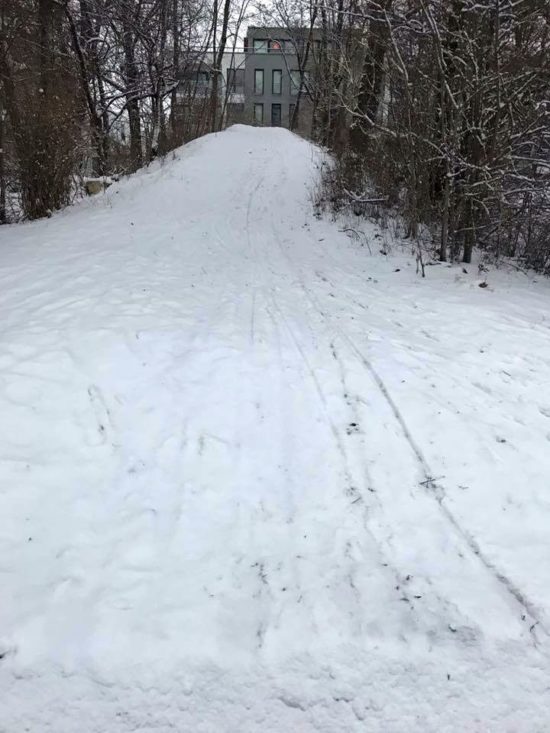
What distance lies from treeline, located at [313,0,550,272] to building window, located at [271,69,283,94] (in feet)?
145

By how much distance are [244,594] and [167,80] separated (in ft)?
72.1

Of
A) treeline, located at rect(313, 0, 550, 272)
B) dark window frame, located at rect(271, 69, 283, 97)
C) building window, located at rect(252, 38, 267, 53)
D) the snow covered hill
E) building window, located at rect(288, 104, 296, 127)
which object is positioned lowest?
the snow covered hill

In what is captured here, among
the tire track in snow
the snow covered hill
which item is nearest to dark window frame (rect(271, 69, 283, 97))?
the snow covered hill

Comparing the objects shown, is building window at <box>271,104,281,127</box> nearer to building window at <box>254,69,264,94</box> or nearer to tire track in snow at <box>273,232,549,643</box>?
building window at <box>254,69,264,94</box>

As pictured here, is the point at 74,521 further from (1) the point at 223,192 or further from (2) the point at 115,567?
(1) the point at 223,192

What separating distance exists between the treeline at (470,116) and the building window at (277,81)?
44274 mm

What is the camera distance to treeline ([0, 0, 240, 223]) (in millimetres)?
10898

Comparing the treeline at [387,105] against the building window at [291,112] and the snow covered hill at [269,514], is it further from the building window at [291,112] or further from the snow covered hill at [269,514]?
the building window at [291,112]

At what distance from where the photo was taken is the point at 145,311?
555 cm

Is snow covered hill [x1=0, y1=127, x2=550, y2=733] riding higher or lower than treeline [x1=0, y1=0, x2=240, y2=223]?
lower

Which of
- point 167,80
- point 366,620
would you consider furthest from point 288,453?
point 167,80

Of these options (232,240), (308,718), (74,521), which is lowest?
(308,718)

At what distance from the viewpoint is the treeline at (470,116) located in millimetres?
6773

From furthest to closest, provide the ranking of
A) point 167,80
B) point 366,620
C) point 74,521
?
point 167,80
point 74,521
point 366,620
